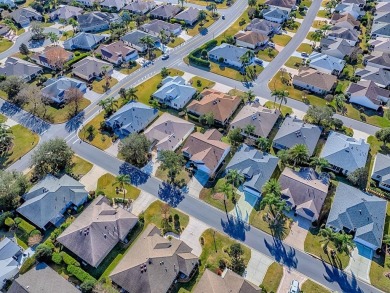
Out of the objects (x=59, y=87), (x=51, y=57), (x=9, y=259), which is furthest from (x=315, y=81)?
(x=9, y=259)

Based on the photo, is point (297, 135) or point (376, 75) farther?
point (376, 75)

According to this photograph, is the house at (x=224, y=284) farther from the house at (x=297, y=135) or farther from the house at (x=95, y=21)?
the house at (x=95, y=21)

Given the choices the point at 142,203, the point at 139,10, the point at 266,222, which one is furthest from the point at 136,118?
the point at 139,10

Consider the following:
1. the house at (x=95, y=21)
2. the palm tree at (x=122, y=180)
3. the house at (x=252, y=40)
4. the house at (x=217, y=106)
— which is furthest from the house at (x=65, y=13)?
the palm tree at (x=122, y=180)

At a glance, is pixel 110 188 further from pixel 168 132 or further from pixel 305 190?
pixel 305 190

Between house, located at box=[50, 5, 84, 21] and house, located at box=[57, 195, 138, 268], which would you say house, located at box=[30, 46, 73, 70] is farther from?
house, located at box=[57, 195, 138, 268]

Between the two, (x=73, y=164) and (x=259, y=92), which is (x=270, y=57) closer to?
(x=259, y=92)

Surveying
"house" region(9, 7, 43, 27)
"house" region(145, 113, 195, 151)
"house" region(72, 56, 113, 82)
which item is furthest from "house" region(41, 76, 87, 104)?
"house" region(9, 7, 43, 27)
